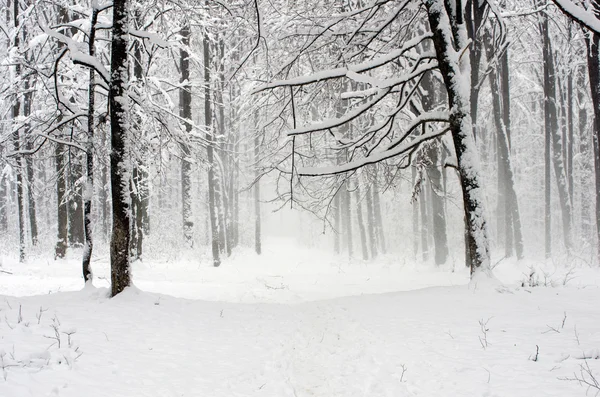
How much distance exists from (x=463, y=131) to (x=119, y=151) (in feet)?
21.0

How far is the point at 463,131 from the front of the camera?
693 centimetres

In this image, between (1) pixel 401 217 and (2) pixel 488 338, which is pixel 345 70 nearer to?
(2) pixel 488 338

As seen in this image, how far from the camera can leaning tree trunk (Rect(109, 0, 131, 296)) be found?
6.47 meters

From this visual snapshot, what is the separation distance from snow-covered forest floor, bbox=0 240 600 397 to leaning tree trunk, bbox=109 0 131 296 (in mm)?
786

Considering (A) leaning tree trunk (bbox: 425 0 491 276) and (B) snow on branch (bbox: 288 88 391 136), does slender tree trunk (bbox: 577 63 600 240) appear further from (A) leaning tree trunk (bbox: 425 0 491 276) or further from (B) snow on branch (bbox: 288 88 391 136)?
(B) snow on branch (bbox: 288 88 391 136)

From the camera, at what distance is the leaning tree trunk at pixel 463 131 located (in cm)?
684

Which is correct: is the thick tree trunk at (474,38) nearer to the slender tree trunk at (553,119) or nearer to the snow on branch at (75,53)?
the slender tree trunk at (553,119)

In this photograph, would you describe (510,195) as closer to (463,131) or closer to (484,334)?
(463,131)

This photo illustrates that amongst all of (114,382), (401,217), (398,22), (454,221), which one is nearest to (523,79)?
(454,221)

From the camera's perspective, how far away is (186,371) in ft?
13.2

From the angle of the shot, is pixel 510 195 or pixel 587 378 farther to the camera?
pixel 510 195

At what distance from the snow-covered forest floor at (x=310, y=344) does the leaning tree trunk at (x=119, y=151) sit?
786 mm

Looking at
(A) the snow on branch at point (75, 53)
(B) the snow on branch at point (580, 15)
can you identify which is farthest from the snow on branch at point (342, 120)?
(A) the snow on branch at point (75, 53)

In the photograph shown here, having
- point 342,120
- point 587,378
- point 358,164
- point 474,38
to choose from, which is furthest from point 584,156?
point 587,378
